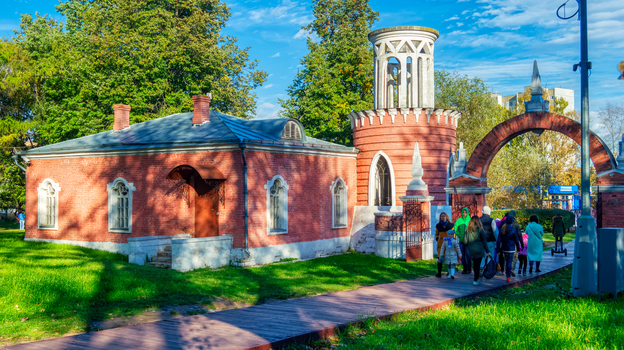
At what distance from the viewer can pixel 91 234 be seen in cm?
2008

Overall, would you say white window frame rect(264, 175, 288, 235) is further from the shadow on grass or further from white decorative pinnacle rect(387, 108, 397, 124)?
white decorative pinnacle rect(387, 108, 397, 124)

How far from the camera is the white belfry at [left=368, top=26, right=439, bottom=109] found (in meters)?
23.3

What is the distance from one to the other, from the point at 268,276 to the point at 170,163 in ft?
21.3

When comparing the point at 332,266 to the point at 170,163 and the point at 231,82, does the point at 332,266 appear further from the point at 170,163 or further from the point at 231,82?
the point at 231,82

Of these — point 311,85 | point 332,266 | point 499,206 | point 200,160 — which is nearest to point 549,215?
point 499,206

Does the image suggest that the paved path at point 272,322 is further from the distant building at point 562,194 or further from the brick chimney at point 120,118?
the distant building at point 562,194

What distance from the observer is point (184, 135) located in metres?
18.9

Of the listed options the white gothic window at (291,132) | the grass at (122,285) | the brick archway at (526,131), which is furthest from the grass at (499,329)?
the white gothic window at (291,132)

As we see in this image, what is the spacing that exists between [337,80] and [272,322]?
26304mm

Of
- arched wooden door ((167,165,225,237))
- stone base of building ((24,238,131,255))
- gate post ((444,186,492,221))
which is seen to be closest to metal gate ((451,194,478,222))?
gate post ((444,186,492,221))

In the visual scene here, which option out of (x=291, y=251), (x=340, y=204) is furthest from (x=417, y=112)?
(x=291, y=251)

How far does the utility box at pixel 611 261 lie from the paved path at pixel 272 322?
2209 mm

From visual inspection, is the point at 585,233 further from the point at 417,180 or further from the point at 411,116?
the point at 411,116

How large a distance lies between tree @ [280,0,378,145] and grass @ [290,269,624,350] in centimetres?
2401
